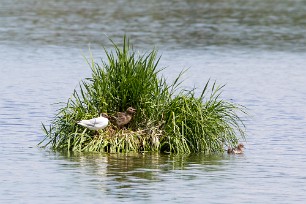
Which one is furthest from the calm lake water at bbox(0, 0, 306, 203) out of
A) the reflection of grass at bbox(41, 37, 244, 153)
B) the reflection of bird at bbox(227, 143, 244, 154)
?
the reflection of grass at bbox(41, 37, 244, 153)

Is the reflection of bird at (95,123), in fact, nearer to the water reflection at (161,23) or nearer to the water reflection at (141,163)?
the water reflection at (141,163)

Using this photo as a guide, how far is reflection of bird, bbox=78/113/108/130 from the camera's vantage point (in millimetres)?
18719

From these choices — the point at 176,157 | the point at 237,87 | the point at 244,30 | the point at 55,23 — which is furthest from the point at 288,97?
the point at 55,23

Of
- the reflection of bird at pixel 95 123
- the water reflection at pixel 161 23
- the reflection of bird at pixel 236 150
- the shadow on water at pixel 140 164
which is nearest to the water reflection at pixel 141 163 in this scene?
the shadow on water at pixel 140 164

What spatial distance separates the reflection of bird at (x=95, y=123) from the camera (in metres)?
18.7

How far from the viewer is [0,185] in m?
16.6

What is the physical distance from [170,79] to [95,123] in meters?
13.4

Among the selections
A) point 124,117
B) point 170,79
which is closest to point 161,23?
point 170,79

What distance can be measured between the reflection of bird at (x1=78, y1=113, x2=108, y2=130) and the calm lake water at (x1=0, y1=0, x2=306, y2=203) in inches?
21.4

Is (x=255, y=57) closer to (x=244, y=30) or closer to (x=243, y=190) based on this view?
(x=244, y=30)

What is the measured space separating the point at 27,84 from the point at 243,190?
48.6 ft

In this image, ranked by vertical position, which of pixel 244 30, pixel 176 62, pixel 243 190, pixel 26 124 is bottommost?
pixel 243 190

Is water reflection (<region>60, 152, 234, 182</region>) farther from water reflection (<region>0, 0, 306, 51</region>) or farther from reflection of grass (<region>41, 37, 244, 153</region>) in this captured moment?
water reflection (<region>0, 0, 306, 51</region>)

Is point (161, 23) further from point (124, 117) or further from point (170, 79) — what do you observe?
point (124, 117)
